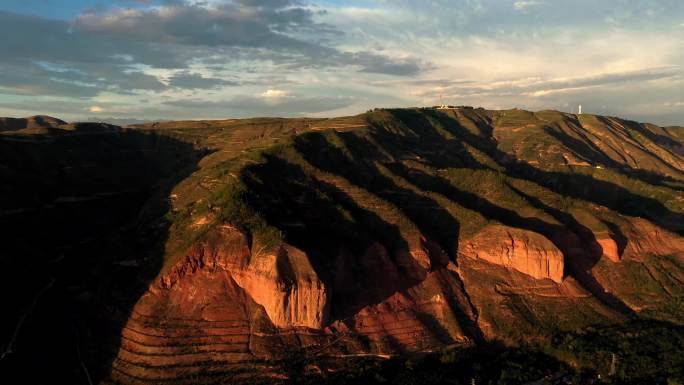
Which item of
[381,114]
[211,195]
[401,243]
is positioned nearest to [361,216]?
[401,243]

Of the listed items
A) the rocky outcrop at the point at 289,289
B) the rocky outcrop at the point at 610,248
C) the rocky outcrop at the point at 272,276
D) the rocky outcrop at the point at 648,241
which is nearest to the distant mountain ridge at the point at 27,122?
the rocky outcrop at the point at 272,276

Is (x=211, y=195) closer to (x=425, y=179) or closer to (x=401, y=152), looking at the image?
(x=425, y=179)

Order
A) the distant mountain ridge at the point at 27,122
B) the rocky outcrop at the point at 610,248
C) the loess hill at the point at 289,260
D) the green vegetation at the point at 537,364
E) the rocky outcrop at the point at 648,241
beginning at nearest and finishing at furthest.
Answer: the green vegetation at the point at 537,364
the loess hill at the point at 289,260
the rocky outcrop at the point at 610,248
the rocky outcrop at the point at 648,241
the distant mountain ridge at the point at 27,122

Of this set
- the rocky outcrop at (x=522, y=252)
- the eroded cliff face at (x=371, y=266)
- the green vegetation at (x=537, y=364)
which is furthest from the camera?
the rocky outcrop at (x=522, y=252)

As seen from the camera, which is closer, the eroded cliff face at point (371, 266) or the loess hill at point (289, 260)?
the loess hill at point (289, 260)

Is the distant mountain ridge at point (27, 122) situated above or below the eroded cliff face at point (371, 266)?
above

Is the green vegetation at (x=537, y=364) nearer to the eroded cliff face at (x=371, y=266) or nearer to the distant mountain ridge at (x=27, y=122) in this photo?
the eroded cliff face at (x=371, y=266)

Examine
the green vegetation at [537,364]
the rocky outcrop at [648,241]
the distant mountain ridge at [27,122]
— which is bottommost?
the green vegetation at [537,364]

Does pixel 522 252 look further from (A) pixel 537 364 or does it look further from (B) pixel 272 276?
(B) pixel 272 276
